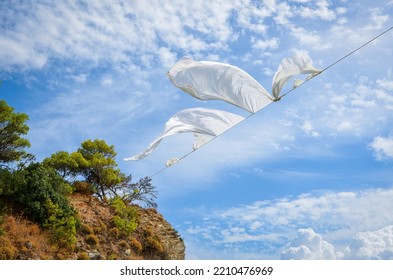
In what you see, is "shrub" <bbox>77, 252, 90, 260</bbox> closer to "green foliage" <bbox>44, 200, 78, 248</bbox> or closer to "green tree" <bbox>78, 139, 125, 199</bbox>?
"green foliage" <bbox>44, 200, 78, 248</bbox>

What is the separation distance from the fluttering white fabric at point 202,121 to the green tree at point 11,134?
365 inches

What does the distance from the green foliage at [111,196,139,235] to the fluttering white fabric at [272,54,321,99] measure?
9813 mm

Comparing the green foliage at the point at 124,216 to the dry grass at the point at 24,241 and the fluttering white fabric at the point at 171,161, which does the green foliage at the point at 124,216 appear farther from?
the fluttering white fabric at the point at 171,161

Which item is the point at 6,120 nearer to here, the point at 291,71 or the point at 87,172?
the point at 87,172

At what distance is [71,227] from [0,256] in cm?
231

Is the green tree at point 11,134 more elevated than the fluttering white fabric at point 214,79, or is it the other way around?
the green tree at point 11,134

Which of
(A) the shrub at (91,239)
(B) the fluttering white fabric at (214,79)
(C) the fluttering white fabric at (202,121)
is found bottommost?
(A) the shrub at (91,239)

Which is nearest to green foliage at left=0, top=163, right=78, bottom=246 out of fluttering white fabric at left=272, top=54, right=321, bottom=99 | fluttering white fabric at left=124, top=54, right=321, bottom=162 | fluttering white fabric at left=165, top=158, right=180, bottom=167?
fluttering white fabric at left=165, top=158, right=180, bottom=167

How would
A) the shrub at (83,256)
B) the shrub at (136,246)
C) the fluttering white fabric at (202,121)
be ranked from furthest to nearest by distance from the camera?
the shrub at (136,246), the shrub at (83,256), the fluttering white fabric at (202,121)

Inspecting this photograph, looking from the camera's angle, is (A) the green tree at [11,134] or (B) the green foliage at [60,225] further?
(A) the green tree at [11,134]

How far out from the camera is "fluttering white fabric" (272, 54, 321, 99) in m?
5.82

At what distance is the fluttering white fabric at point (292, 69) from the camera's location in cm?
582

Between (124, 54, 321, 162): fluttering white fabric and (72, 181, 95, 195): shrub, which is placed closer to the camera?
(124, 54, 321, 162): fluttering white fabric

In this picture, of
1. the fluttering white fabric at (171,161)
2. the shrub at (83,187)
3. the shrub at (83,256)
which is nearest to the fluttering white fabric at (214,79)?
the fluttering white fabric at (171,161)
